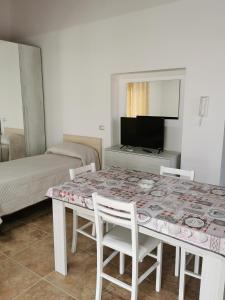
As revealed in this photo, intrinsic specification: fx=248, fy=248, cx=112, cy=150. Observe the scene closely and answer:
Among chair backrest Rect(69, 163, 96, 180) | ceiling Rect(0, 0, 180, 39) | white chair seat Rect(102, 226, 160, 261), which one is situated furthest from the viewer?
ceiling Rect(0, 0, 180, 39)

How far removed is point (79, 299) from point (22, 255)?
84 cm

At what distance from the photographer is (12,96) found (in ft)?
13.6

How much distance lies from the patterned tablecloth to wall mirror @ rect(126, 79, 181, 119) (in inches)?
56.8

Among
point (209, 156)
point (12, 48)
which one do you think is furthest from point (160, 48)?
point (12, 48)

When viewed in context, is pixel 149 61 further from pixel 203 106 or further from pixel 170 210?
pixel 170 210

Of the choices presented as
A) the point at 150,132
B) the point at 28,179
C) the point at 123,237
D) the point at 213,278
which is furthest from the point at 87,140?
the point at 213,278

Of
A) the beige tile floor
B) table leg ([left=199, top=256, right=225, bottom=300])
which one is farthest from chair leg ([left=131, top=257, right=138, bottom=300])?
table leg ([left=199, top=256, right=225, bottom=300])

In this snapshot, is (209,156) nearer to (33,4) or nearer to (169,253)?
(169,253)

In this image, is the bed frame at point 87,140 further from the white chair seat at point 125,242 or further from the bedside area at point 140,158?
the white chair seat at point 125,242

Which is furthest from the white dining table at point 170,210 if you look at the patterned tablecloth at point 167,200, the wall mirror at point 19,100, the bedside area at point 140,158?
the wall mirror at point 19,100

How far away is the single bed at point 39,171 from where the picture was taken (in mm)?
2795

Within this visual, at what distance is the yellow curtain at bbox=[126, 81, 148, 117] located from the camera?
3676mm

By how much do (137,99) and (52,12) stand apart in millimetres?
1999

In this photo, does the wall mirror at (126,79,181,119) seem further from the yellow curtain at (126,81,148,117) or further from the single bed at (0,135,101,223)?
the single bed at (0,135,101,223)
